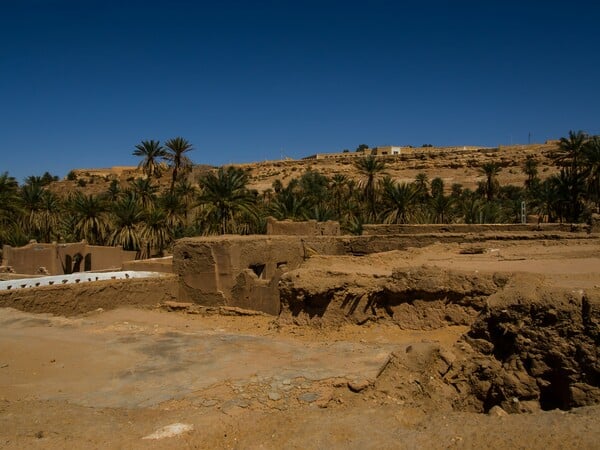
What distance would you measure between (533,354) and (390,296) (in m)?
3.68

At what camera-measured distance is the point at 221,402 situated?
680cm

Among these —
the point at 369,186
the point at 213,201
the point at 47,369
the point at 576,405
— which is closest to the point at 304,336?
the point at 47,369

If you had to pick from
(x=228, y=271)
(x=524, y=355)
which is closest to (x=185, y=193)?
(x=228, y=271)

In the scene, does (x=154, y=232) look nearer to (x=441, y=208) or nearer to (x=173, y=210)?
(x=173, y=210)

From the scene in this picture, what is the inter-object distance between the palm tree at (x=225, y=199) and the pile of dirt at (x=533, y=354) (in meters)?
20.6

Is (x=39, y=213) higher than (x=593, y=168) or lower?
lower

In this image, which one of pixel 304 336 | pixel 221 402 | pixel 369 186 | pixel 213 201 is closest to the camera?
pixel 221 402

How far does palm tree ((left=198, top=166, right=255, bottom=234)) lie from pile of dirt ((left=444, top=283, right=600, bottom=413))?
2056 cm

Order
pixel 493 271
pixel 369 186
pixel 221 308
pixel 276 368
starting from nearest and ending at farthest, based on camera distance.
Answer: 1. pixel 276 368
2. pixel 493 271
3. pixel 221 308
4. pixel 369 186

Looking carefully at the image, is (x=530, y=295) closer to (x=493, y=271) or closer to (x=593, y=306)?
(x=593, y=306)

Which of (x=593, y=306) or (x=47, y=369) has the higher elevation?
(x=593, y=306)

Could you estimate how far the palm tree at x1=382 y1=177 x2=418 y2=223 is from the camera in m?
31.5

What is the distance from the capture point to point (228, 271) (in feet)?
48.3

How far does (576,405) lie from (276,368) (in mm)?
3987
